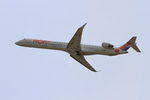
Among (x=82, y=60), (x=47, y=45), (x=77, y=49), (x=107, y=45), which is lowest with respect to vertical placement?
(x=82, y=60)

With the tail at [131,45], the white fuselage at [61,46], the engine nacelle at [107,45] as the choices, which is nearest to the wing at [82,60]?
the white fuselage at [61,46]

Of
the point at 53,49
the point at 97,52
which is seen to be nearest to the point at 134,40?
the point at 97,52

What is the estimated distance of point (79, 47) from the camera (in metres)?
91.2

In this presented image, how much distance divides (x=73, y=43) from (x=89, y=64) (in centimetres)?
881

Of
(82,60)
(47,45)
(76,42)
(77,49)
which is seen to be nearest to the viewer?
(76,42)

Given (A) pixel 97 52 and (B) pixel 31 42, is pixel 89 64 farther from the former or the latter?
(B) pixel 31 42

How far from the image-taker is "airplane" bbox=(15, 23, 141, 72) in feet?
297

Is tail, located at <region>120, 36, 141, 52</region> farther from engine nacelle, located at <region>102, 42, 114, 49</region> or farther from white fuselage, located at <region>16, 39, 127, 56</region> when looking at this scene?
engine nacelle, located at <region>102, 42, 114, 49</region>

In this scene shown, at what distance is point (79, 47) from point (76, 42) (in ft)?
5.01

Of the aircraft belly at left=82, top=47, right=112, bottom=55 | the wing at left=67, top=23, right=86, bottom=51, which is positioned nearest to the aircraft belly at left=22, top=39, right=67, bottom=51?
the wing at left=67, top=23, right=86, bottom=51

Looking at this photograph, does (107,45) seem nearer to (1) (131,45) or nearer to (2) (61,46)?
(1) (131,45)

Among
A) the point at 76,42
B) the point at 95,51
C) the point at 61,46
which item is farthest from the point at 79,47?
the point at 61,46

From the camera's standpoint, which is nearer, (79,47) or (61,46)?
(79,47)

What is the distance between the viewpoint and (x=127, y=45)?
9481 cm
